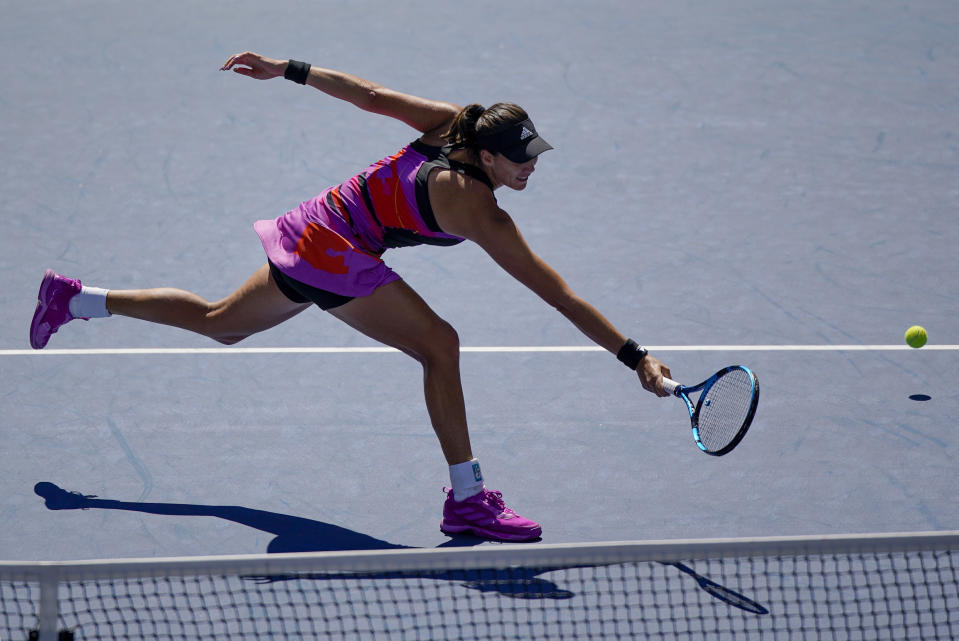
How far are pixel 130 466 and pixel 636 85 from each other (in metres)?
5.29

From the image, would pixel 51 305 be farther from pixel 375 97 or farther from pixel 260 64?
pixel 375 97

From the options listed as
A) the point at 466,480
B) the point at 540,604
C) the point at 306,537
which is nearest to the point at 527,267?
the point at 466,480

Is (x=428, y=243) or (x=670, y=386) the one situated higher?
(x=428, y=243)

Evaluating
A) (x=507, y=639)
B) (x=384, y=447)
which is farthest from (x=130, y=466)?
(x=507, y=639)

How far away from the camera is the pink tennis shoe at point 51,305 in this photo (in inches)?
193

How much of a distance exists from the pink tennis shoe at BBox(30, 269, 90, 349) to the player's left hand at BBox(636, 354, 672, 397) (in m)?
2.41

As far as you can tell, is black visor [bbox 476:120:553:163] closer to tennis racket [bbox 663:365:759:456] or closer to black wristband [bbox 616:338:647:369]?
black wristband [bbox 616:338:647:369]

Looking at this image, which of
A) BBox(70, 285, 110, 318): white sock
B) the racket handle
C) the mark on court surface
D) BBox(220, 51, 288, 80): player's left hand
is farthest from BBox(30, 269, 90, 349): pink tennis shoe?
the racket handle

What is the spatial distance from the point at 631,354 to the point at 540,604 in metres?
0.90

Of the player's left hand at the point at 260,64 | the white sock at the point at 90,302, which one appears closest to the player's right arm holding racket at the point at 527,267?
the player's left hand at the point at 260,64

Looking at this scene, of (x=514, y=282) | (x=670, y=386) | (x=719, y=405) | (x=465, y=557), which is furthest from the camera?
(x=514, y=282)

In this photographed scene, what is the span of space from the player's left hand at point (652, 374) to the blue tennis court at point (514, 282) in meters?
0.61

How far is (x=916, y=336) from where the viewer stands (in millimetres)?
5523

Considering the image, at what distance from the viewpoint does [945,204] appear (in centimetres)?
705
